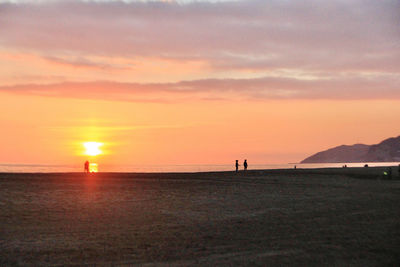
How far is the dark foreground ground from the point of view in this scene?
44.4ft

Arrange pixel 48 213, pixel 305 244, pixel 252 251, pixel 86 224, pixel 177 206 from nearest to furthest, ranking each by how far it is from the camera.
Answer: pixel 252 251 → pixel 305 244 → pixel 86 224 → pixel 48 213 → pixel 177 206

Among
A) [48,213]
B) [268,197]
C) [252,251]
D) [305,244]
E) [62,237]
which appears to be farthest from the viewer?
[268,197]

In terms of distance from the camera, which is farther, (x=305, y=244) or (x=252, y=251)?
(x=305, y=244)

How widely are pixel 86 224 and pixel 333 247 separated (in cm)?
963

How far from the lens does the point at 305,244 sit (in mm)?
15203

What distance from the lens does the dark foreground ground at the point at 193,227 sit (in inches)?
532

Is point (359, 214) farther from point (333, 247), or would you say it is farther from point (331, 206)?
point (333, 247)

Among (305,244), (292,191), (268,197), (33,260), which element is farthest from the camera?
(292,191)

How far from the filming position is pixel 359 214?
22078 mm

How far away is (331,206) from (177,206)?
8.13 m

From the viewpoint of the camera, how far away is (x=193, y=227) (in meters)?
18.7

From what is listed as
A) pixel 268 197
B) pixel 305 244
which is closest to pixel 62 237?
pixel 305 244

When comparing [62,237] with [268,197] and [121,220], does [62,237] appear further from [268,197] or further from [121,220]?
[268,197]

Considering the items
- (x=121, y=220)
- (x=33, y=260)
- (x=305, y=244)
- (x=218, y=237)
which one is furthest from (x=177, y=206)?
(x=33, y=260)
